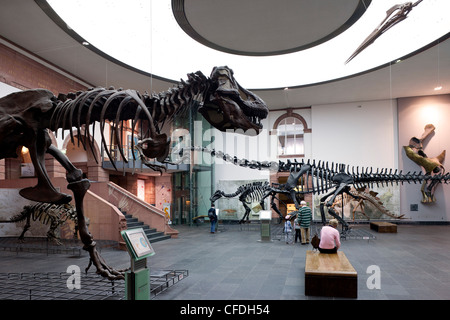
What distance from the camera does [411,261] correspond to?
764 centimetres

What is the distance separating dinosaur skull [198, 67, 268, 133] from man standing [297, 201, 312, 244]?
6.59m

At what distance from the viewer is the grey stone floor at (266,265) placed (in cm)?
516

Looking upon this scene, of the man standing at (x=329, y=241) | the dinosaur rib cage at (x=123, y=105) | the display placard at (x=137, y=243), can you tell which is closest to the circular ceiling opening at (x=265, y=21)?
the dinosaur rib cage at (x=123, y=105)

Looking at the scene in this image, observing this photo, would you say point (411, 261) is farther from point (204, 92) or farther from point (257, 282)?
point (204, 92)

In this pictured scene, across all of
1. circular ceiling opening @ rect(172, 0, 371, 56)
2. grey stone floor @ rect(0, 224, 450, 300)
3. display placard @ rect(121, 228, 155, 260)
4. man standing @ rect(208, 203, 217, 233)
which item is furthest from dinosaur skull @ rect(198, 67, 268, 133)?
man standing @ rect(208, 203, 217, 233)

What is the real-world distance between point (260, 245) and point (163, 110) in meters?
7.47

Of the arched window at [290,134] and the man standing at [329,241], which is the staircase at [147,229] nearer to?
the man standing at [329,241]

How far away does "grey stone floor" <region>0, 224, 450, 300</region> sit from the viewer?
5160 millimetres

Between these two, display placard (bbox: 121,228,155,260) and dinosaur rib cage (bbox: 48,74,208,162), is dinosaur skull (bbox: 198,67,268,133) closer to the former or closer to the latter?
dinosaur rib cage (bbox: 48,74,208,162)

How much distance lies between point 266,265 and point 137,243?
13.0 feet

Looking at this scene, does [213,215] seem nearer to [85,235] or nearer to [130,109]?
[85,235]

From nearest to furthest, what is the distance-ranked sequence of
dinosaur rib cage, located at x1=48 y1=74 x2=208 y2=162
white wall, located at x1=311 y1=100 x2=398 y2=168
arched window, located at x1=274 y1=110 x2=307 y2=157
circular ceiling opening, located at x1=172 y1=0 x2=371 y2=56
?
dinosaur rib cage, located at x1=48 y1=74 x2=208 y2=162
circular ceiling opening, located at x1=172 y1=0 x2=371 y2=56
white wall, located at x1=311 y1=100 x2=398 y2=168
arched window, located at x1=274 y1=110 x2=307 y2=157

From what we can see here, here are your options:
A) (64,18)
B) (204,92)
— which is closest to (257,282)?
(204,92)

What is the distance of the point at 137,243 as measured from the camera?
421cm
